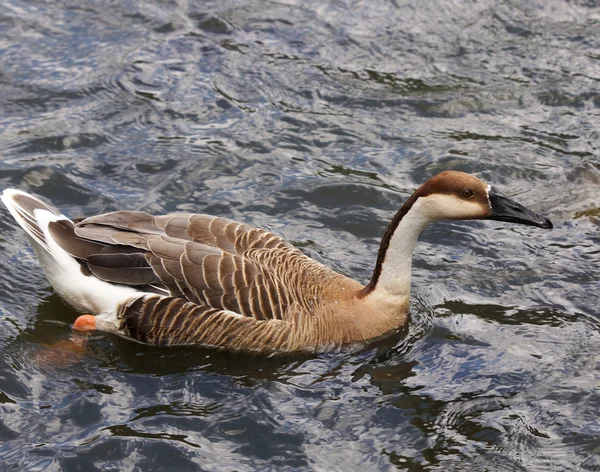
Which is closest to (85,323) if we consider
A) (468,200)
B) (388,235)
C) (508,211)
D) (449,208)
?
(388,235)

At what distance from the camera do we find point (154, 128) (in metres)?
11.4

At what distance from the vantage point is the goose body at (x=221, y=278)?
8.03 metres

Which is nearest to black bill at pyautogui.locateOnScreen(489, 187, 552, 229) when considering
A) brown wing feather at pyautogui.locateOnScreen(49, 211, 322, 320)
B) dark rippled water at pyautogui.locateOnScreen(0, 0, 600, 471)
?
dark rippled water at pyautogui.locateOnScreen(0, 0, 600, 471)

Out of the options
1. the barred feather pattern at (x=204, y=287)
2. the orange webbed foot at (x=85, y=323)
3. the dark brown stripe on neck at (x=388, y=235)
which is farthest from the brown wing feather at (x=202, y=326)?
the dark brown stripe on neck at (x=388, y=235)

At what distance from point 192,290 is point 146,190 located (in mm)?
2638

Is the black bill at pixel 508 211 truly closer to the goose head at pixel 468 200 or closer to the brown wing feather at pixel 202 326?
the goose head at pixel 468 200

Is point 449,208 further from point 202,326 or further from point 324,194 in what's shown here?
point 324,194

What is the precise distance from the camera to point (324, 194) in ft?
34.6

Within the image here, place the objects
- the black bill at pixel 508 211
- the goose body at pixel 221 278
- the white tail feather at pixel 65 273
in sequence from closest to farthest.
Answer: the black bill at pixel 508 211 → the goose body at pixel 221 278 → the white tail feather at pixel 65 273

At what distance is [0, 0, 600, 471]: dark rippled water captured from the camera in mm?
7203

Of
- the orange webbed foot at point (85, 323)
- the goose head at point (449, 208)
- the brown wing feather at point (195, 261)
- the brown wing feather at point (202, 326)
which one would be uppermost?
the goose head at point (449, 208)

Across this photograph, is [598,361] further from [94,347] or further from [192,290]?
[94,347]

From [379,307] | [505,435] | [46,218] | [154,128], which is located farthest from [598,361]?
[154,128]

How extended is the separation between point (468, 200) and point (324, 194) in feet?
9.67
